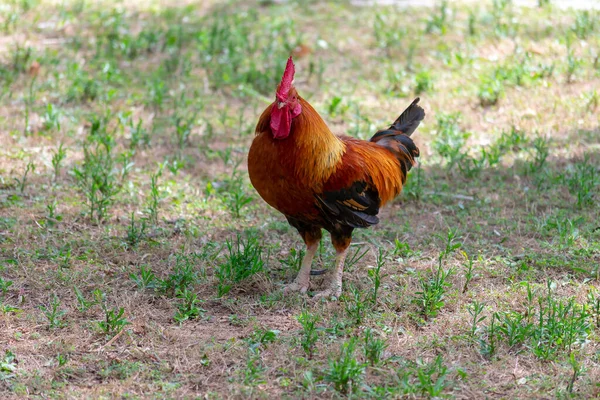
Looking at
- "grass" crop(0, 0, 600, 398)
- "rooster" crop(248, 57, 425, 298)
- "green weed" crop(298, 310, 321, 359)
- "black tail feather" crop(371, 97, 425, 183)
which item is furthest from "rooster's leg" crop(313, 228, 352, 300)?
"black tail feather" crop(371, 97, 425, 183)

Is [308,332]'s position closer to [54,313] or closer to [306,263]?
[306,263]

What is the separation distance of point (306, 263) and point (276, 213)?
1210 mm

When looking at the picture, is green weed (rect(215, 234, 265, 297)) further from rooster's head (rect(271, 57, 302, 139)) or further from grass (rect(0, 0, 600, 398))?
rooster's head (rect(271, 57, 302, 139))

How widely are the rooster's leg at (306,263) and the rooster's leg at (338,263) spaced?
0.43 feet

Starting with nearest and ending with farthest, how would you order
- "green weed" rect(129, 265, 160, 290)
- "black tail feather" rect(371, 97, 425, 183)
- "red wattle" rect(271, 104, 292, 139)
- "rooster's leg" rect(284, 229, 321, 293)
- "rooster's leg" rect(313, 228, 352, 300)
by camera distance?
"red wattle" rect(271, 104, 292, 139) → "green weed" rect(129, 265, 160, 290) → "rooster's leg" rect(313, 228, 352, 300) → "rooster's leg" rect(284, 229, 321, 293) → "black tail feather" rect(371, 97, 425, 183)

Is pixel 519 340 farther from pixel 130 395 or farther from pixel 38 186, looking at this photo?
pixel 38 186

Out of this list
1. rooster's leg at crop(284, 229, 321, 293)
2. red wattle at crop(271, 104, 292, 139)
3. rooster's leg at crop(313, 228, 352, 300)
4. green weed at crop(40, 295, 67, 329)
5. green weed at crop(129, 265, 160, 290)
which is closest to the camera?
green weed at crop(40, 295, 67, 329)

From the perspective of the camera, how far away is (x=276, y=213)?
20.8ft

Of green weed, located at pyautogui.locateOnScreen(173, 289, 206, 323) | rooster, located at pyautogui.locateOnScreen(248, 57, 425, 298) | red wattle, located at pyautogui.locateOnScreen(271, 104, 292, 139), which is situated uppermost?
red wattle, located at pyautogui.locateOnScreen(271, 104, 292, 139)

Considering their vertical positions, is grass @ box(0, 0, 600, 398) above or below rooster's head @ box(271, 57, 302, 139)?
below

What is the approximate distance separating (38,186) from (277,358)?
127 inches

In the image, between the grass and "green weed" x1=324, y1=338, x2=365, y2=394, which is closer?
"green weed" x1=324, y1=338, x2=365, y2=394

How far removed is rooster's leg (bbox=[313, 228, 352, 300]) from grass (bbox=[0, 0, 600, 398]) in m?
0.13

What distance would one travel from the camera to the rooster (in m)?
4.66
